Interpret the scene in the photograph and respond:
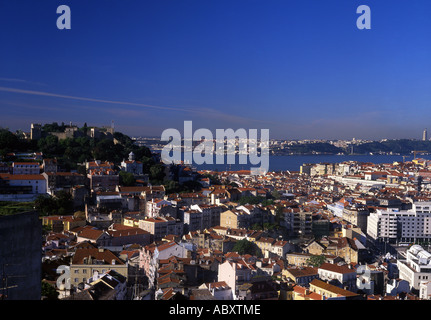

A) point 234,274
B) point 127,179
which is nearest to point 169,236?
point 234,274

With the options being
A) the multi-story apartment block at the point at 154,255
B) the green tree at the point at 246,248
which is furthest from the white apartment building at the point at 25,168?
the green tree at the point at 246,248

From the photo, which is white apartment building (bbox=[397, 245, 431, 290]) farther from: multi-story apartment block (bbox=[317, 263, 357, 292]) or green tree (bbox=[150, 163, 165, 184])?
green tree (bbox=[150, 163, 165, 184])

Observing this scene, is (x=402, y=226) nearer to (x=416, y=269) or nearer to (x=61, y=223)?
(x=416, y=269)

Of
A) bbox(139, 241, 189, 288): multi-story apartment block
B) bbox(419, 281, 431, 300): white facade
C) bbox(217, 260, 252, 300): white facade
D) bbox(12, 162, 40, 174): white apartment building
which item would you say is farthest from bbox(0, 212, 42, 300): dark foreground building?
bbox(12, 162, 40, 174): white apartment building

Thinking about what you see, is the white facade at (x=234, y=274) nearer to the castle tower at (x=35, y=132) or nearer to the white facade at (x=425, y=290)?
the white facade at (x=425, y=290)
